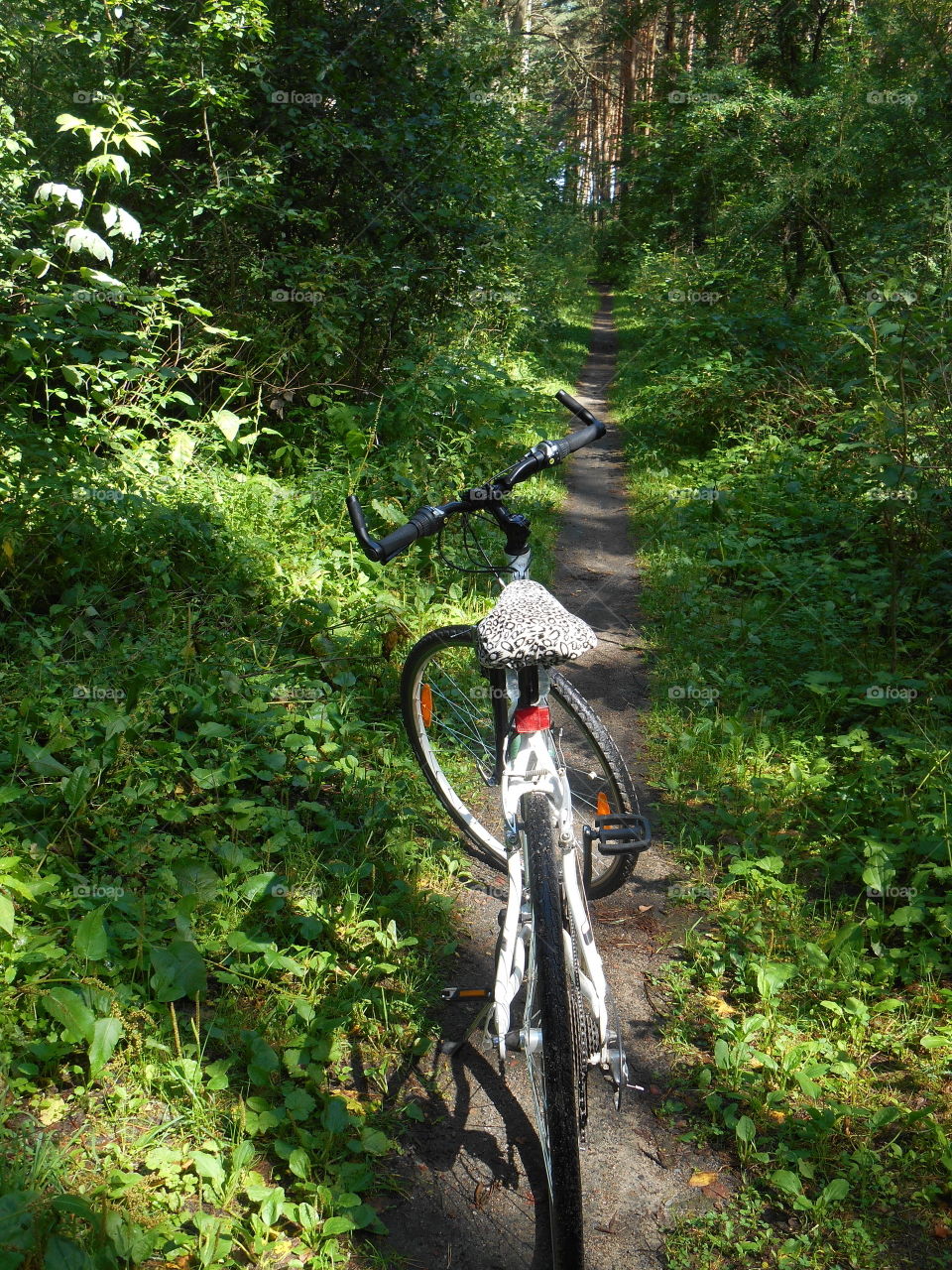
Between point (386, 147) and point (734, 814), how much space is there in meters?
5.86

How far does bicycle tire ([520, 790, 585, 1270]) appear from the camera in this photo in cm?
188

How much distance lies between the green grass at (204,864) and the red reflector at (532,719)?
1.21 meters

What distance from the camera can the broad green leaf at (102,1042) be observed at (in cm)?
238

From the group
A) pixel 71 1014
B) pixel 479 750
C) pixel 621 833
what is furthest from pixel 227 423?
pixel 621 833

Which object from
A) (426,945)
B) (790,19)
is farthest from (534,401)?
(790,19)

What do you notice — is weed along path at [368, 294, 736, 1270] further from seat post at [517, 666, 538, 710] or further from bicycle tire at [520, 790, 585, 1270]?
seat post at [517, 666, 538, 710]

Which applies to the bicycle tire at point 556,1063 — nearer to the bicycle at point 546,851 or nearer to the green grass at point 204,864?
the bicycle at point 546,851

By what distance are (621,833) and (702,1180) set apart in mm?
965

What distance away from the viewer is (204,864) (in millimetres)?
3123

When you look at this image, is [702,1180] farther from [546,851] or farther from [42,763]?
[42,763]

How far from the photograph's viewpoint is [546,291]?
16.8m

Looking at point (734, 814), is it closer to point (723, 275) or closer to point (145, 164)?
point (145, 164)

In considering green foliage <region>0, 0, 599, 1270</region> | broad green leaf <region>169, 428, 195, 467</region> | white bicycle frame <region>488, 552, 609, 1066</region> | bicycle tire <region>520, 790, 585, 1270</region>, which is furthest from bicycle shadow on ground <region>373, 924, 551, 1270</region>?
broad green leaf <region>169, 428, 195, 467</region>

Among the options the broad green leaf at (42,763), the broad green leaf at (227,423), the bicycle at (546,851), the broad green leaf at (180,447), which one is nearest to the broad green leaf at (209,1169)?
the bicycle at (546,851)
